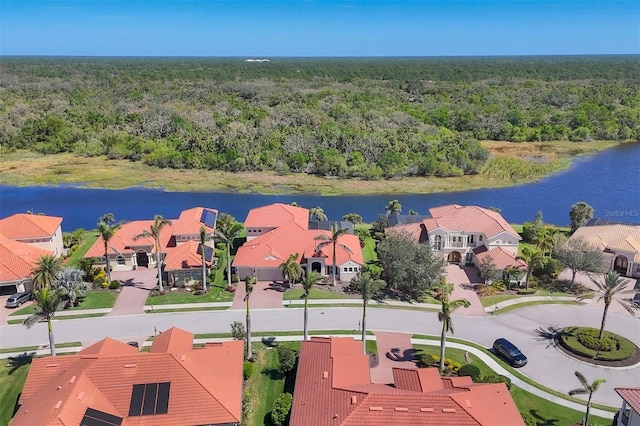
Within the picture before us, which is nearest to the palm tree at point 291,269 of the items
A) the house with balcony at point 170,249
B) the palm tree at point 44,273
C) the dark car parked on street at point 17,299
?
the house with balcony at point 170,249

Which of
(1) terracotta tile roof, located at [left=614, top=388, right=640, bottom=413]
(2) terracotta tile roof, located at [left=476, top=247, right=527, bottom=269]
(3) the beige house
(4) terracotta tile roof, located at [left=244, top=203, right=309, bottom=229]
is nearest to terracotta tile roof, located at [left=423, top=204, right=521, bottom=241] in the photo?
(2) terracotta tile roof, located at [left=476, top=247, right=527, bottom=269]

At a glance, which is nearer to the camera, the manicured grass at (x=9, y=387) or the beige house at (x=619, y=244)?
the manicured grass at (x=9, y=387)

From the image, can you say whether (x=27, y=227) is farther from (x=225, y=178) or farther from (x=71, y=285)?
(x=225, y=178)

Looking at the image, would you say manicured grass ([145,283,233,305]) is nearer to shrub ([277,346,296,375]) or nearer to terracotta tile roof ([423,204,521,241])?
shrub ([277,346,296,375])

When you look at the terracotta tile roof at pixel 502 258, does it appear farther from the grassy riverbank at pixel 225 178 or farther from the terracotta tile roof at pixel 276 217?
the grassy riverbank at pixel 225 178

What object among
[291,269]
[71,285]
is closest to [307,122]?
[291,269]
